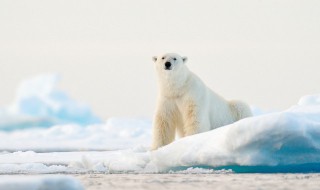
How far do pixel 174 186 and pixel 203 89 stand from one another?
409 centimetres

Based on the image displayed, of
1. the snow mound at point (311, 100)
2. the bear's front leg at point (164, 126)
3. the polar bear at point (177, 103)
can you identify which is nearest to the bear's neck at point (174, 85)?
the polar bear at point (177, 103)

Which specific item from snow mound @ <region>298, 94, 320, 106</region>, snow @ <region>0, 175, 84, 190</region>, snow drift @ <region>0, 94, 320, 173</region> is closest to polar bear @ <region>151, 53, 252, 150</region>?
snow mound @ <region>298, 94, 320, 106</region>

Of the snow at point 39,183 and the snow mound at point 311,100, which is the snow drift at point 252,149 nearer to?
the snow at point 39,183

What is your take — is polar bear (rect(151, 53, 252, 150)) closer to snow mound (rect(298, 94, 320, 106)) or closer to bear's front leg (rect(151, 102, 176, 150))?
bear's front leg (rect(151, 102, 176, 150))

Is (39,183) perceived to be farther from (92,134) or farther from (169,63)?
(92,134)

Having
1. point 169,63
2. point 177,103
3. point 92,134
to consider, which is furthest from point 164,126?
point 92,134

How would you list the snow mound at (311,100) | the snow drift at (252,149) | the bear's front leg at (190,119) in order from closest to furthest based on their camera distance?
1. the snow drift at (252,149)
2. the bear's front leg at (190,119)
3. the snow mound at (311,100)

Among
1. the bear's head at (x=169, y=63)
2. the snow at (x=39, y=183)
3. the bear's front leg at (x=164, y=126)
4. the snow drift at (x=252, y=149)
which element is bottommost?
the snow at (x=39, y=183)

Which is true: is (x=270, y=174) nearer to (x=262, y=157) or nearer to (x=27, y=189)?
(x=262, y=157)

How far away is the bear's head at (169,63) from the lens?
9.23 meters

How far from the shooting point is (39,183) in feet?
14.6

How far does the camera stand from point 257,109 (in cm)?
2027

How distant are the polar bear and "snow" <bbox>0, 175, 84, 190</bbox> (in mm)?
4597

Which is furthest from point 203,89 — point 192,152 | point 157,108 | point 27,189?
point 27,189
